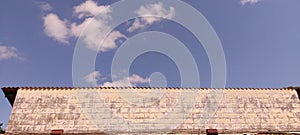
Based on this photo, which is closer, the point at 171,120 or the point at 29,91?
the point at 171,120

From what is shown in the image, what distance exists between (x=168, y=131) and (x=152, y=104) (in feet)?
8.31

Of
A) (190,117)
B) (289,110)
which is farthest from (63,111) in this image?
(289,110)

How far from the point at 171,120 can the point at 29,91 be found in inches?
402

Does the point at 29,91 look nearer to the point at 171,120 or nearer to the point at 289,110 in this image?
the point at 171,120

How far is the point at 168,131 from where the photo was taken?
18.5 metres

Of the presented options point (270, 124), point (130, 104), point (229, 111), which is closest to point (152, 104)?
point (130, 104)

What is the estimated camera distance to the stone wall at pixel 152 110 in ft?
61.3

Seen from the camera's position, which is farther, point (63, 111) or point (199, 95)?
point (199, 95)

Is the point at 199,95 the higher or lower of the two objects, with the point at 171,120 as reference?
higher

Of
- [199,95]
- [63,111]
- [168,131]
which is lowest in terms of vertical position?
[168,131]

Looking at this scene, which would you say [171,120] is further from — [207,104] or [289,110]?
[289,110]

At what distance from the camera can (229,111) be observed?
20.2 m

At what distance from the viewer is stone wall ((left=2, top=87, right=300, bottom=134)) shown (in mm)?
18672

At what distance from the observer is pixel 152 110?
19.9 m
